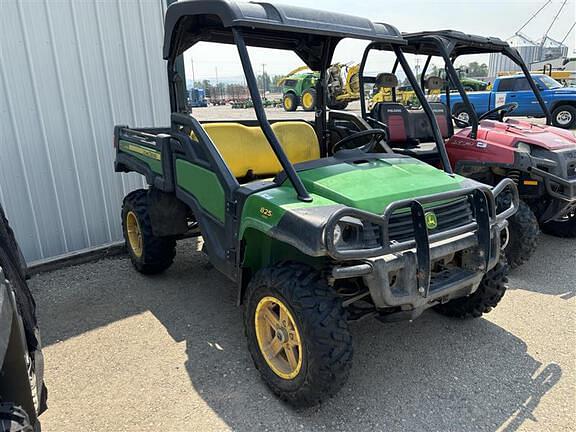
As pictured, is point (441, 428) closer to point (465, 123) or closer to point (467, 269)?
point (467, 269)

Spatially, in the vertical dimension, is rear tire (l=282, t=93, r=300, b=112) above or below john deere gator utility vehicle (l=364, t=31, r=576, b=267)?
below

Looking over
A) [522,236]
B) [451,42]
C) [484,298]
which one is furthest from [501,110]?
[484,298]

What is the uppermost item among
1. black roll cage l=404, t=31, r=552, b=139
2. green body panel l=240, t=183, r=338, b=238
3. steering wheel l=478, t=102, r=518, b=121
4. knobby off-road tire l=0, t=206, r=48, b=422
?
black roll cage l=404, t=31, r=552, b=139

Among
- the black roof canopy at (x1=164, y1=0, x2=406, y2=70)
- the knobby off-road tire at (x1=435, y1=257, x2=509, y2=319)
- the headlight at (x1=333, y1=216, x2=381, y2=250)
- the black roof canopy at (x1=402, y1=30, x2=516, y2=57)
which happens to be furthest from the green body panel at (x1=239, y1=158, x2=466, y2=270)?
the black roof canopy at (x1=402, y1=30, x2=516, y2=57)

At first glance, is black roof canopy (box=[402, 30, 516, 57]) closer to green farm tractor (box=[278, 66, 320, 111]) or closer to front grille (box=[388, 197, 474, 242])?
front grille (box=[388, 197, 474, 242])

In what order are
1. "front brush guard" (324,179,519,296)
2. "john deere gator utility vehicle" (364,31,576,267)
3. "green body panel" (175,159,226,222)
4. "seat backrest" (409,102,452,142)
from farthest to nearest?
"seat backrest" (409,102,452,142)
"john deere gator utility vehicle" (364,31,576,267)
"green body panel" (175,159,226,222)
"front brush guard" (324,179,519,296)

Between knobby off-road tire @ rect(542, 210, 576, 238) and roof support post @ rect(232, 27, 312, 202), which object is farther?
knobby off-road tire @ rect(542, 210, 576, 238)

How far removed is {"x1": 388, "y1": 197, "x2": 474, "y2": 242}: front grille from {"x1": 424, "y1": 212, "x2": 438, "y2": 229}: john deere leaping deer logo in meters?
0.02

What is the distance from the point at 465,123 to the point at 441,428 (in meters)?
4.56

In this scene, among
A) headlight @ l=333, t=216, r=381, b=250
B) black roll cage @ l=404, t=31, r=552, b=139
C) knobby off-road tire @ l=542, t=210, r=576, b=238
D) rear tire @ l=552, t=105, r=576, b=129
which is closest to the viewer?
headlight @ l=333, t=216, r=381, b=250

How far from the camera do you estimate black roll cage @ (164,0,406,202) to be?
2480mm

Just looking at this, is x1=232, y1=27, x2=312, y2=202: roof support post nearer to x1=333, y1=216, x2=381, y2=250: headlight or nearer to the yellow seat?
x1=333, y1=216, x2=381, y2=250: headlight

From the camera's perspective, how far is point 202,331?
3.27 m

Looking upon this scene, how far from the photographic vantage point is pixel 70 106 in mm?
4465
